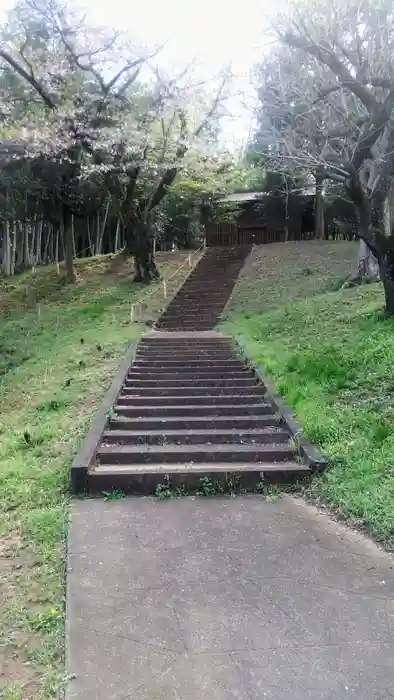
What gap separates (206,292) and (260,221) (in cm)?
1392

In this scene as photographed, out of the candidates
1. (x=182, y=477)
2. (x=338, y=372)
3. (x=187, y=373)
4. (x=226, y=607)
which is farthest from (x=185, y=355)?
(x=226, y=607)

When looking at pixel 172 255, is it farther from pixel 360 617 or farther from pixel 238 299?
pixel 360 617

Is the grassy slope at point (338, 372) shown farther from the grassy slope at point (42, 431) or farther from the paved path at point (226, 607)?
the grassy slope at point (42, 431)

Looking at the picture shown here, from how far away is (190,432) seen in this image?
22.4 ft

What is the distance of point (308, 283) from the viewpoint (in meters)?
18.3

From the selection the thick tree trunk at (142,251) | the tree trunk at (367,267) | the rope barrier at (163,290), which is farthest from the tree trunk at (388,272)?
the thick tree trunk at (142,251)

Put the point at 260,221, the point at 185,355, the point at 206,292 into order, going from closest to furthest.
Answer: the point at 185,355 → the point at 206,292 → the point at 260,221

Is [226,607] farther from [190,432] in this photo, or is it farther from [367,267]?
[367,267]

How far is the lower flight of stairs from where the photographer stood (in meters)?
5.62

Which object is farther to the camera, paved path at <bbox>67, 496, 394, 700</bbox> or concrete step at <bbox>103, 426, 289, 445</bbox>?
concrete step at <bbox>103, 426, 289, 445</bbox>

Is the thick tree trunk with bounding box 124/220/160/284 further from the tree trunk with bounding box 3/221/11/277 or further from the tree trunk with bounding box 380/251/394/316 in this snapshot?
the tree trunk with bounding box 380/251/394/316

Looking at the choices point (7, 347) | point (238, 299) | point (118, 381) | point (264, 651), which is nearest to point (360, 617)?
point (264, 651)

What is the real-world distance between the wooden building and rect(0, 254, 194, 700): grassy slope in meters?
11.8

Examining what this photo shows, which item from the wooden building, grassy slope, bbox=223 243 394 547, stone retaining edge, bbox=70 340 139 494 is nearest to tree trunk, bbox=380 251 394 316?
grassy slope, bbox=223 243 394 547
